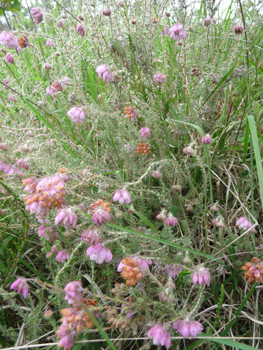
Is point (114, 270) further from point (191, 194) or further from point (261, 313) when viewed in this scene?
point (261, 313)

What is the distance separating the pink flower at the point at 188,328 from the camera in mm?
983

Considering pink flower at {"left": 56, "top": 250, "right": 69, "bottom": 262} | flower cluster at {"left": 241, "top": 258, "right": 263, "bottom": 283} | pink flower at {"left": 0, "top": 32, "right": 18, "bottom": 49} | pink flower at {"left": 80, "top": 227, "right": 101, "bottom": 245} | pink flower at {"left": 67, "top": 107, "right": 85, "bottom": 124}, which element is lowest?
flower cluster at {"left": 241, "top": 258, "right": 263, "bottom": 283}

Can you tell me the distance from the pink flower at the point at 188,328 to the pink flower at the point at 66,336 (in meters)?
0.40

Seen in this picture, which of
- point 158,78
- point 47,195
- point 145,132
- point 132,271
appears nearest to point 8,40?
point 158,78

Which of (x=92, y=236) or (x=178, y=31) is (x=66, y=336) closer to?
(x=92, y=236)

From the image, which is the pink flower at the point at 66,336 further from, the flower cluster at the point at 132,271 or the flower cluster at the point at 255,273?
the flower cluster at the point at 255,273

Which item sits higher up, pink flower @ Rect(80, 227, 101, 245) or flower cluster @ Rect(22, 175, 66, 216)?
flower cluster @ Rect(22, 175, 66, 216)

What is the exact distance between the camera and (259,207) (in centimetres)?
170

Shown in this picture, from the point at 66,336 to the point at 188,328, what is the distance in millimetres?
474

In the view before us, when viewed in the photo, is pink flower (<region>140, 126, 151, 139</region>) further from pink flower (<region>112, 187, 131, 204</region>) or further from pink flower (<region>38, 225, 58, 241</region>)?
pink flower (<region>38, 225, 58, 241</region>)

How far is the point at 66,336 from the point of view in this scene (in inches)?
37.7

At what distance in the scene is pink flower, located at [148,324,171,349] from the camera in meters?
0.96

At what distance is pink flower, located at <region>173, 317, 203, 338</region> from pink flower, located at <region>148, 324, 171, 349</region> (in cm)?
6

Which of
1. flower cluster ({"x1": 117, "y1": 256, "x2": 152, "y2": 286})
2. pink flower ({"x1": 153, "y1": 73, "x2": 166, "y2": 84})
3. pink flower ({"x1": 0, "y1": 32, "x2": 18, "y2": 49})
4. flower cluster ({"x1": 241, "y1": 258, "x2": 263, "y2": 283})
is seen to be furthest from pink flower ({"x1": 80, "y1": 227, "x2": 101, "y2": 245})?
pink flower ({"x1": 0, "y1": 32, "x2": 18, "y2": 49})
